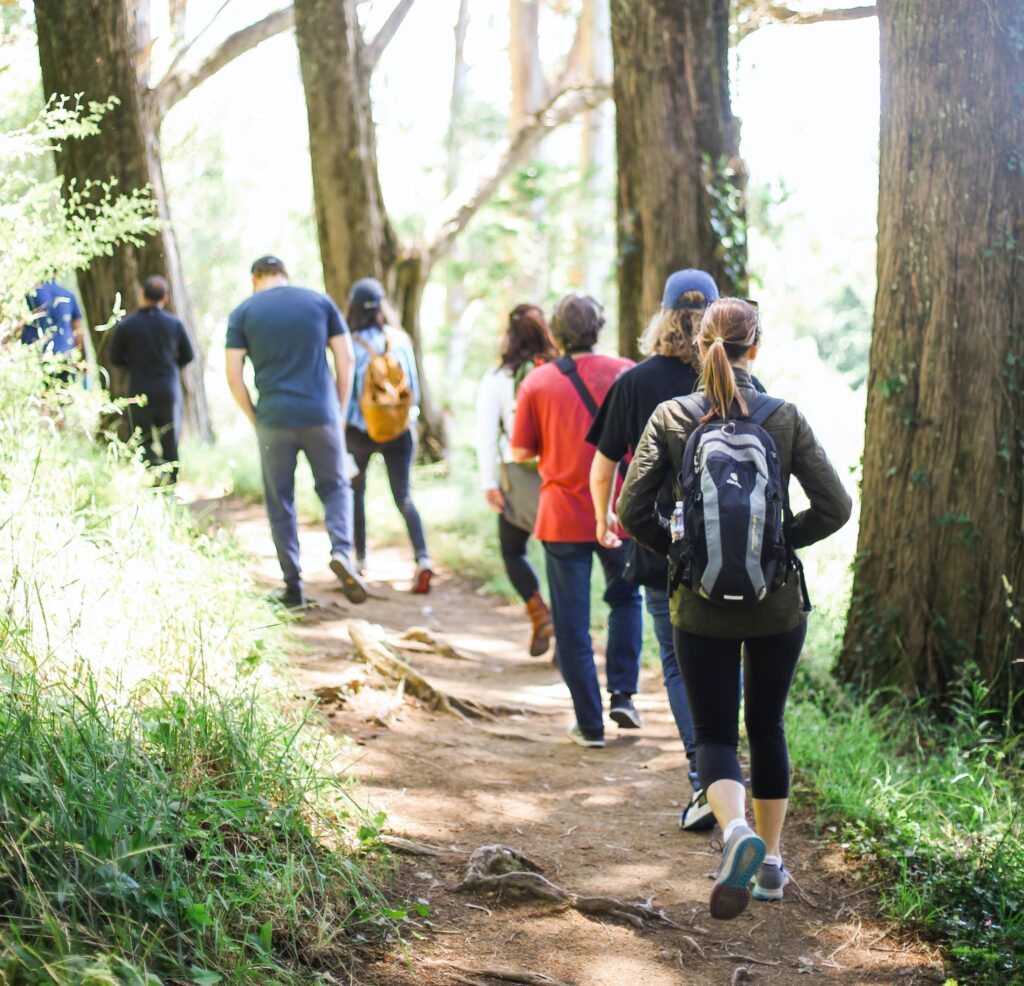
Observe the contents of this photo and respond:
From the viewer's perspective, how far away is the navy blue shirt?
32.0ft

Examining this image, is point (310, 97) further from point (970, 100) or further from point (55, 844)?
point (55, 844)

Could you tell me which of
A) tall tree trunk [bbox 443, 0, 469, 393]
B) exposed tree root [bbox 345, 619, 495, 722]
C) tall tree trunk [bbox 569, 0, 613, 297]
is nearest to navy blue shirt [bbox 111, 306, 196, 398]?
exposed tree root [bbox 345, 619, 495, 722]

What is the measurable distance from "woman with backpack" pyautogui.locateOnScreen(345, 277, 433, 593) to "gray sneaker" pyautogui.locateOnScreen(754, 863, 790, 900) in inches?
215

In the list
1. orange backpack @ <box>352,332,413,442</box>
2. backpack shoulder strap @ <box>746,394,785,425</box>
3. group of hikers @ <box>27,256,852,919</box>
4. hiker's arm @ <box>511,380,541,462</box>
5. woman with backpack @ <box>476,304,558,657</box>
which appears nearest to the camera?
group of hikers @ <box>27,256,852,919</box>

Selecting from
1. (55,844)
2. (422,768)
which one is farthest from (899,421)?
(55,844)

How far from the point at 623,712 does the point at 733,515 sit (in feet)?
9.57

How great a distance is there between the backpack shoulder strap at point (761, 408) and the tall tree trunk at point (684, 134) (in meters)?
4.72

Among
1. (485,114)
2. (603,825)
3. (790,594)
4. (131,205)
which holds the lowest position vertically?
(603,825)

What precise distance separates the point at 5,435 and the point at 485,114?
33979mm

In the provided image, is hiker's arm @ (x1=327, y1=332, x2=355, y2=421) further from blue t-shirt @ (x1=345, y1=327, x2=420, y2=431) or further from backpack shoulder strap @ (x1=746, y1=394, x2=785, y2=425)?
backpack shoulder strap @ (x1=746, y1=394, x2=785, y2=425)

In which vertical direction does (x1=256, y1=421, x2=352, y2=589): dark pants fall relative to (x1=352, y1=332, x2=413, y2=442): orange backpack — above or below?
below

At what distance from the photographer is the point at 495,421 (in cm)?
759

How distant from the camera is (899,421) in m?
6.01

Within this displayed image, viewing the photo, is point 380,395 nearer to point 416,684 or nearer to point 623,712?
point 416,684
